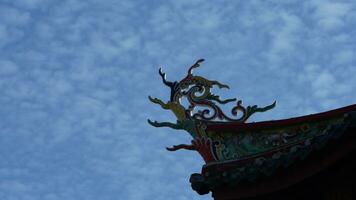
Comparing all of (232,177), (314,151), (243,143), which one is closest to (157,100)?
(243,143)

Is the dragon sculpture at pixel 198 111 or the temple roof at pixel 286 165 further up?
the dragon sculpture at pixel 198 111

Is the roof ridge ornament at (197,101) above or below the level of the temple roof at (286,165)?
above

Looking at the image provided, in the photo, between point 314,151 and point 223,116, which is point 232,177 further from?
point 223,116

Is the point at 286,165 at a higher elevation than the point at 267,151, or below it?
below

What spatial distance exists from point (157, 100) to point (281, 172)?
2875 millimetres

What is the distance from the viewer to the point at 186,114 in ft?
35.2

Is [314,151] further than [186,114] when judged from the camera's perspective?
No

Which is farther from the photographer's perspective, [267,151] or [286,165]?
[267,151]

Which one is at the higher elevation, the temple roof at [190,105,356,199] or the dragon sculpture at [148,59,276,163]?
the dragon sculpture at [148,59,276,163]

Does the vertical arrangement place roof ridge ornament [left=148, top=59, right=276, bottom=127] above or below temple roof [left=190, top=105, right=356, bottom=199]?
above

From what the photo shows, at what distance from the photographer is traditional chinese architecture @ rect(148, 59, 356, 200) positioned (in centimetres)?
841

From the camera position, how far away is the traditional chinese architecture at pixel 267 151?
8414 millimetres

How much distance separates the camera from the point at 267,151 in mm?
9711

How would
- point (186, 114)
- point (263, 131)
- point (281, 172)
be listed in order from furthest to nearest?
point (186, 114) → point (263, 131) → point (281, 172)
